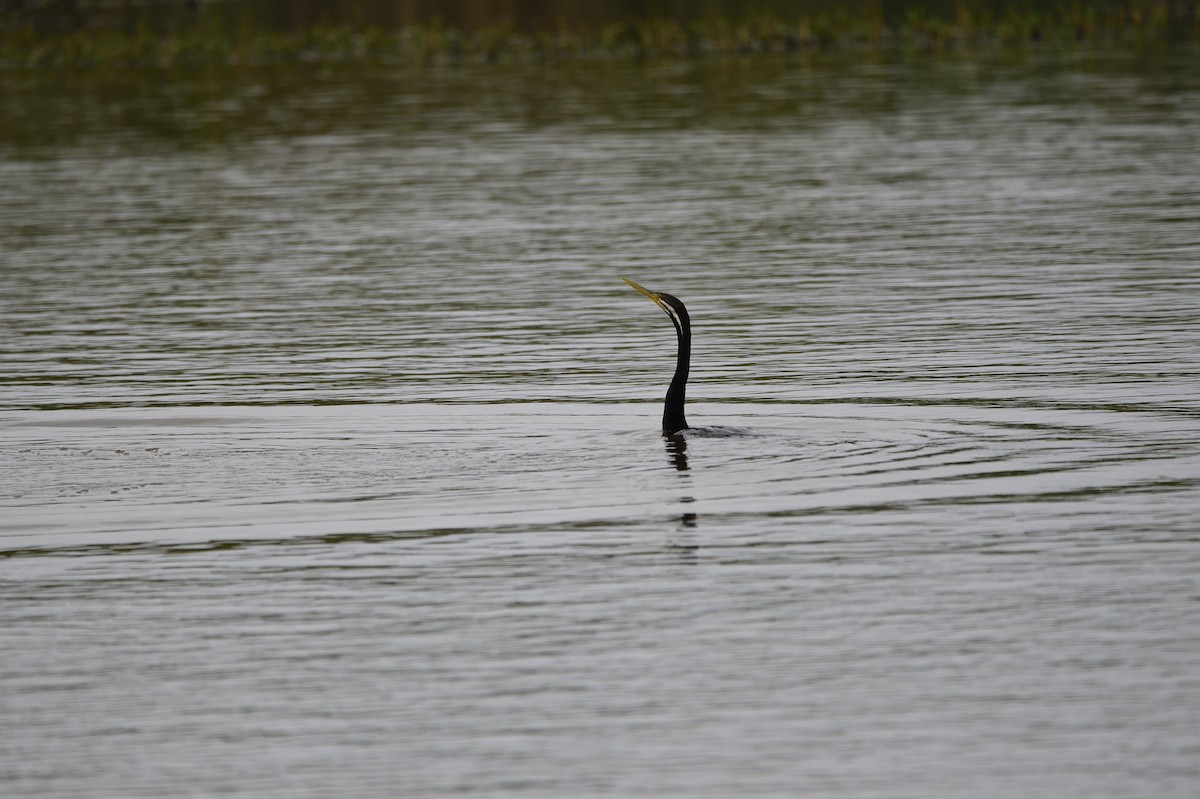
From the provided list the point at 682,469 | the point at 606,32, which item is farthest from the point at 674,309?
the point at 606,32

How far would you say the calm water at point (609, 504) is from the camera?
28.9 ft

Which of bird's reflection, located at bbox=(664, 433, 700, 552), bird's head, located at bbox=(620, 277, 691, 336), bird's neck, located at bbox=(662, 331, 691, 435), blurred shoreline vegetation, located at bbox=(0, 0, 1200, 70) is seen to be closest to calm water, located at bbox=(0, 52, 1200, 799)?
bird's reflection, located at bbox=(664, 433, 700, 552)

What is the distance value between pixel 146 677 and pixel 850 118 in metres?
34.1

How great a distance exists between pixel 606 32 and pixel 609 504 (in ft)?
178

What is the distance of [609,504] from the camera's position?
12758 mm

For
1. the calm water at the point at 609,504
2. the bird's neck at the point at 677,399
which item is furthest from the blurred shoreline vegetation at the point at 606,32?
the bird's neck at the point at 677,399

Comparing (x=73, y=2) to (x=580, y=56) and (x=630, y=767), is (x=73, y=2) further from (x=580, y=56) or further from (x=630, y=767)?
(x=630, y=767)

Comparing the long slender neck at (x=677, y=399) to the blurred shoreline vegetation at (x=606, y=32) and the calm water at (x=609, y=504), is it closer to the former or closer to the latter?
the calm water at (x=609, y=504)

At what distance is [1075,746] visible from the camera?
335 inches

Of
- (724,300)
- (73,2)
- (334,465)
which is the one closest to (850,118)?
(724,300)

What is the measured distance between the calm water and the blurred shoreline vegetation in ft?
101

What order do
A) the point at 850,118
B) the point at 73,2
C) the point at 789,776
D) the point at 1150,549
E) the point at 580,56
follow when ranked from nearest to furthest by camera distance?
1. the point at 789,776
2. the point at 1150,549
3. the point at 850,118
4. the point at 580,56
5. the point at 73,2

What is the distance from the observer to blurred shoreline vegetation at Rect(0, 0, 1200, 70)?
198 ft

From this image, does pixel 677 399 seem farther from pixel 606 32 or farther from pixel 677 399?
pixel 606 32
